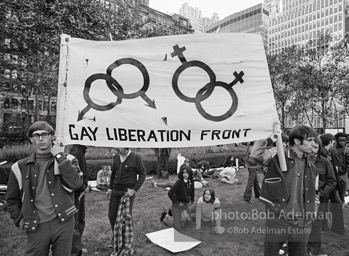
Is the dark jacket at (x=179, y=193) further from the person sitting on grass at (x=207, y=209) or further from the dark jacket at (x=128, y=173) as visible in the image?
the dark jacket at (x=128, y=173)

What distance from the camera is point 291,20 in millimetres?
106875

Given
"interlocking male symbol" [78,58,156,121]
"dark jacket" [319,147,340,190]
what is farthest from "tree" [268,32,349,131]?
"interlocking male symbol" [78,58,156,121]

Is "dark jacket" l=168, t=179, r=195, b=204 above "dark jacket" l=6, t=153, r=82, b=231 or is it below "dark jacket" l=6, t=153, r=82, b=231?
below

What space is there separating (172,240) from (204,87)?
3437 mm

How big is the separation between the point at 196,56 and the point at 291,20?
11878 cm

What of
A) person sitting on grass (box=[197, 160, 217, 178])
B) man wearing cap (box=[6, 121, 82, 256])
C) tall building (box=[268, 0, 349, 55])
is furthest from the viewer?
tall building (box=[268, 0, 349, 55])

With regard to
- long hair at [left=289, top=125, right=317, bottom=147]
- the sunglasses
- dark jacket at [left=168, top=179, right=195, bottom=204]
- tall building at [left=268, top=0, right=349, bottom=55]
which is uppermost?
tall building at [left=268, top=0, right=349, bottom=55]

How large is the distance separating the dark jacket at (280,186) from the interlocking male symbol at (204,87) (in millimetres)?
746

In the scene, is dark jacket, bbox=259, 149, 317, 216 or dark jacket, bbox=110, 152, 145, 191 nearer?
dark jacket, bbox=259, 149, 317, 216

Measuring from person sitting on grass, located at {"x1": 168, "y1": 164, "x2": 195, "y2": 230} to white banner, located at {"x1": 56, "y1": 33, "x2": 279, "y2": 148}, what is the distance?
3.58 m

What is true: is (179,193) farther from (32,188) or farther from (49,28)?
(49,28)

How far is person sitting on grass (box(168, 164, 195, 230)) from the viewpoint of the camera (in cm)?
615

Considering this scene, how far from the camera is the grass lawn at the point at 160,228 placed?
16.5 feet

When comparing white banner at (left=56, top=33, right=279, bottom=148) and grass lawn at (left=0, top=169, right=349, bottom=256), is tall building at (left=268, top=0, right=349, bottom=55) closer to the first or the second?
grass lawn at (left=0, top=169, right=349, bottom=256)
